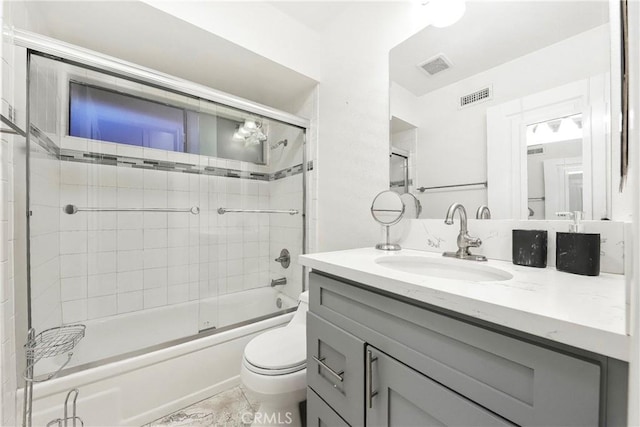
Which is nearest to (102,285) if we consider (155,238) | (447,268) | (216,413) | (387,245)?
(155,238)

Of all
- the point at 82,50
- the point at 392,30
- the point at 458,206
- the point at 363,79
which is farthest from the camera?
the point at 363,79

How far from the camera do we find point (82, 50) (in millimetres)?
1139

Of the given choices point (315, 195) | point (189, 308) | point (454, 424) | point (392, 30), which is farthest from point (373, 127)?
point (189, 308)

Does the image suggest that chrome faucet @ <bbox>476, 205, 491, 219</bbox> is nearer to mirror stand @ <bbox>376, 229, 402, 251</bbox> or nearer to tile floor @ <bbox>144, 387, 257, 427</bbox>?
mirror stand @ <bbox>376, 229, 402, 251</bbox>

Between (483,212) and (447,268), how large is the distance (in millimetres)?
267

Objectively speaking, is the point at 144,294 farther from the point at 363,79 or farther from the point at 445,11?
the point at 445,11

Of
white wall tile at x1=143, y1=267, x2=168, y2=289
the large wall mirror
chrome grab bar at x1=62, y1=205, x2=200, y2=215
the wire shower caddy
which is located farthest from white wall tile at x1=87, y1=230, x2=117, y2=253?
the large wall mirror

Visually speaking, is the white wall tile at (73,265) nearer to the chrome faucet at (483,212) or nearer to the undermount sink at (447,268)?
the undermount sink at (447,268)

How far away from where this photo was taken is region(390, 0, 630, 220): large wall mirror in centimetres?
72

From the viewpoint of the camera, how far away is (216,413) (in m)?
1.27

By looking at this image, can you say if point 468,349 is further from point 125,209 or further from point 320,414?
point 125,209

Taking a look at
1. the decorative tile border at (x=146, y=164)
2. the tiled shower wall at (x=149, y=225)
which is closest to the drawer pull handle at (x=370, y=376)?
the tiled shower wall at (x=149, y=225)

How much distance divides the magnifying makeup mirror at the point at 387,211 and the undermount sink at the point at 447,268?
0.15m

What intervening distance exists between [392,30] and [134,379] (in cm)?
220
